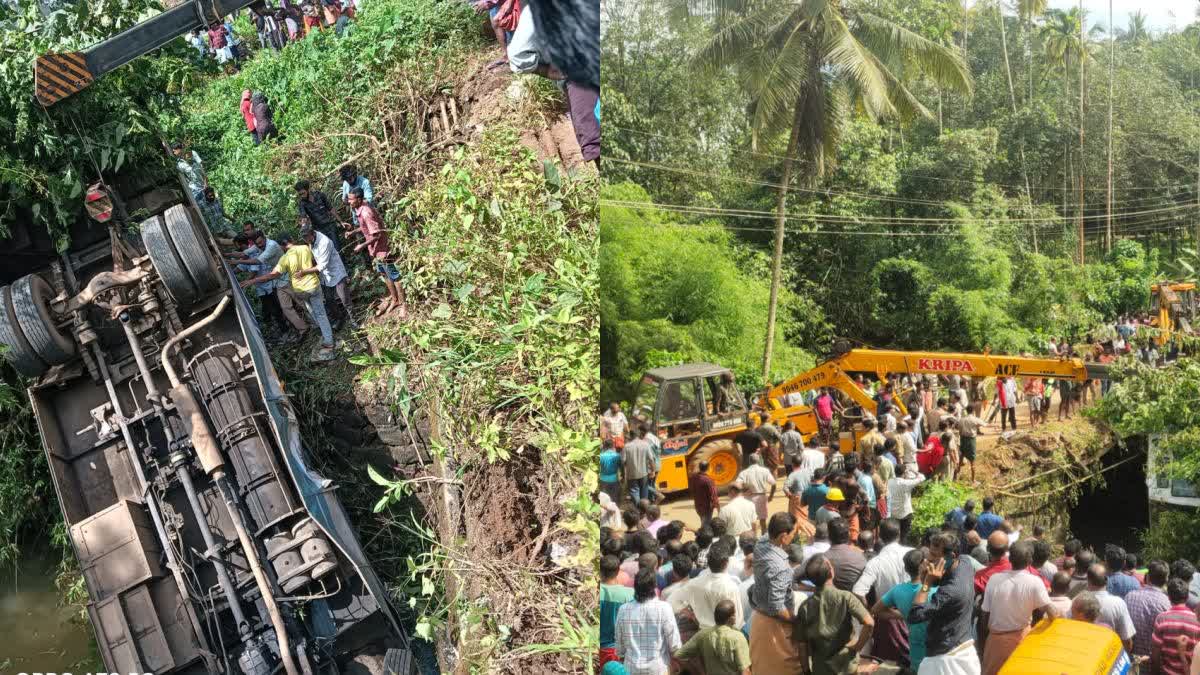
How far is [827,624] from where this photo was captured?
294 centimetres

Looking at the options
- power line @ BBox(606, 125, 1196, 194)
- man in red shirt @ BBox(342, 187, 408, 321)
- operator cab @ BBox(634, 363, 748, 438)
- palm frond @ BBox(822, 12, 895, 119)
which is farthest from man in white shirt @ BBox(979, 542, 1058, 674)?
man in red shirt @ BBox(342, 187, 408, 321)

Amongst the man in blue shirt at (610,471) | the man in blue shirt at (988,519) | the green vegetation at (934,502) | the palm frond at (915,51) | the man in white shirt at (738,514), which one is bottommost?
the green vegetation at (934,502)

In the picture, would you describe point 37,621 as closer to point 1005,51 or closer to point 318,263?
point 318,263

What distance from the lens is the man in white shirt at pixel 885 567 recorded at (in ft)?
10.7

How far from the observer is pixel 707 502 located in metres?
3.36

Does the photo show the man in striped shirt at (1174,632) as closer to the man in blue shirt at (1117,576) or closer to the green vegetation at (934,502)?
the man in blue shirt at (1117,576)

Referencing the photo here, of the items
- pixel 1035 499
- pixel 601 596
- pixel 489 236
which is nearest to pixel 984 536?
pixel 1035 499

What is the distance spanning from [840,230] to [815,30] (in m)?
0.49

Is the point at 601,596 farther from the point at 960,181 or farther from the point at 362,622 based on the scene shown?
the point at 362,622

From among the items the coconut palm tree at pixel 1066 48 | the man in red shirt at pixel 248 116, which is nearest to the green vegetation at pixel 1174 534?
the coconut palm tree at pixel 1066 48

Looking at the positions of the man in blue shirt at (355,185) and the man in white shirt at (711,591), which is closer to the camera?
the man in white shirt at (711,591)

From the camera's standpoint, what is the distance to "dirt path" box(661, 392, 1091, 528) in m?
3.23

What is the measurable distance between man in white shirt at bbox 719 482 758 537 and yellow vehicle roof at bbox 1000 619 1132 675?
0.79 m

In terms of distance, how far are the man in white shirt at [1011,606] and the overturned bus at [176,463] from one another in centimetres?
333
